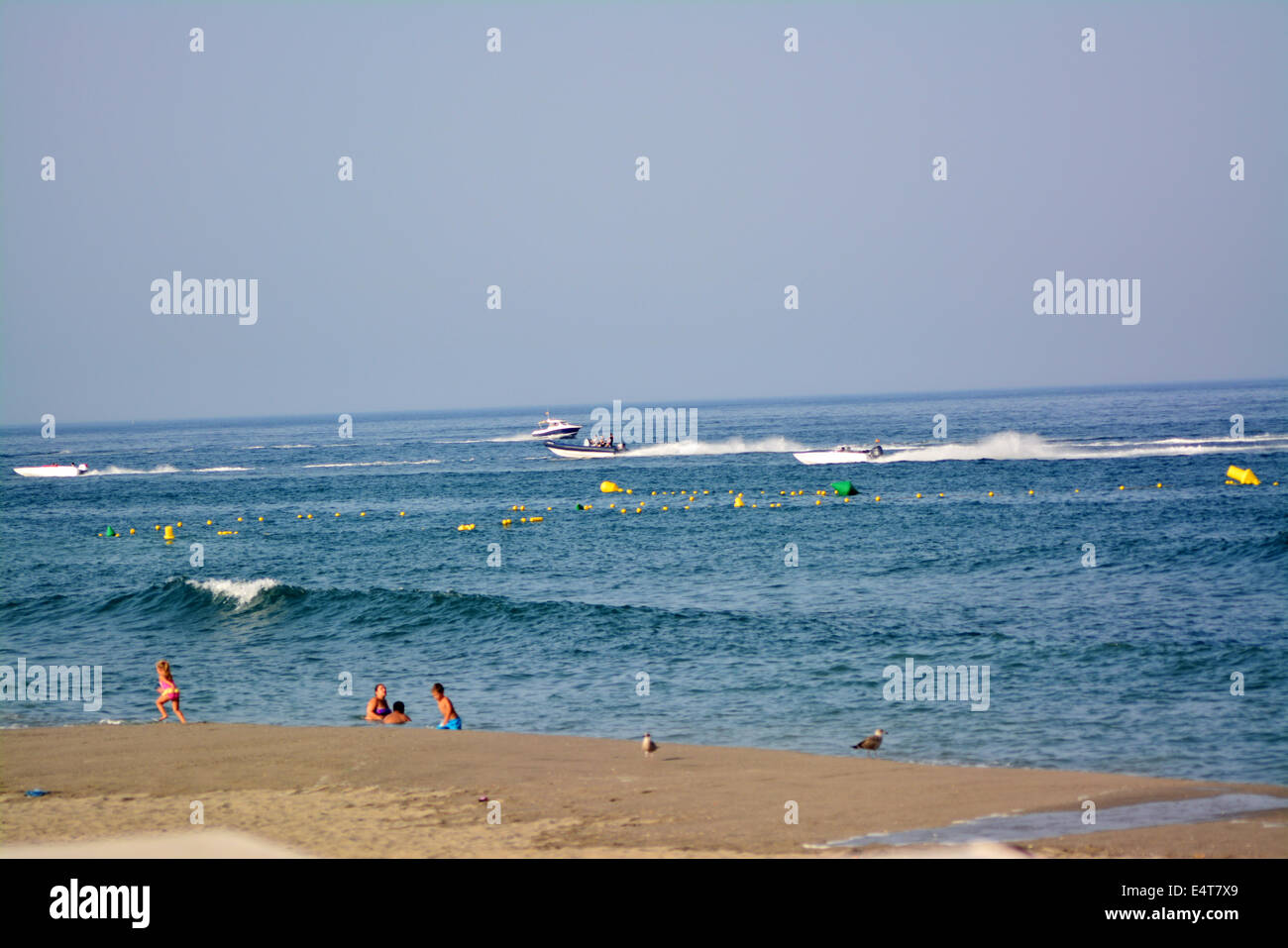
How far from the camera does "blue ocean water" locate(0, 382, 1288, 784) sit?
18.9 m

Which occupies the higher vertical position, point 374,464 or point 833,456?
point 833,456

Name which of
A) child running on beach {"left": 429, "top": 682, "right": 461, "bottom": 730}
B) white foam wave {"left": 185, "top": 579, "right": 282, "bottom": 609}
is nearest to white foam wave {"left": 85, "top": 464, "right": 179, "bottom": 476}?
white foam wave {"left": 185, "top": 579, "right": 282, "bottom": 609}

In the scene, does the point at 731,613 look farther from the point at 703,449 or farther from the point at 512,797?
the point at 703,449

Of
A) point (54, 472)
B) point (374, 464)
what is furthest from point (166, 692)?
point (54, 472)

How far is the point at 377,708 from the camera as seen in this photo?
19.6 m

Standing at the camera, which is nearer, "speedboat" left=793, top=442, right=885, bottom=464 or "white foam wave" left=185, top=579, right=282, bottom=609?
"white foam wave" left=185, top=579, right=282, bottom=609

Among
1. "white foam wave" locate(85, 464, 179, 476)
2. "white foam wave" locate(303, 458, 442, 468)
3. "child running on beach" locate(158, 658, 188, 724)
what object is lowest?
"child running on beach" locate(158, 658, 188, 724)

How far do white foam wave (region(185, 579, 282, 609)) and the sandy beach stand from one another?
1369cm

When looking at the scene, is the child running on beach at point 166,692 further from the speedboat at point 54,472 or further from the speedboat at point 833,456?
the speedboat at point 54,472

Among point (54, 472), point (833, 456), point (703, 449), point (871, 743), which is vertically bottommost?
point (871, 743)

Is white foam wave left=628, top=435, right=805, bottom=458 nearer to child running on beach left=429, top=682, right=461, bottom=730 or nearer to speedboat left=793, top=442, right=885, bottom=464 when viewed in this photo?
speedboat left=793, top=442, right=885, bottom=464

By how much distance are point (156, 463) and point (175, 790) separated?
109095 mm

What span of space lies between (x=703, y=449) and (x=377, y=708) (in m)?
88.2
